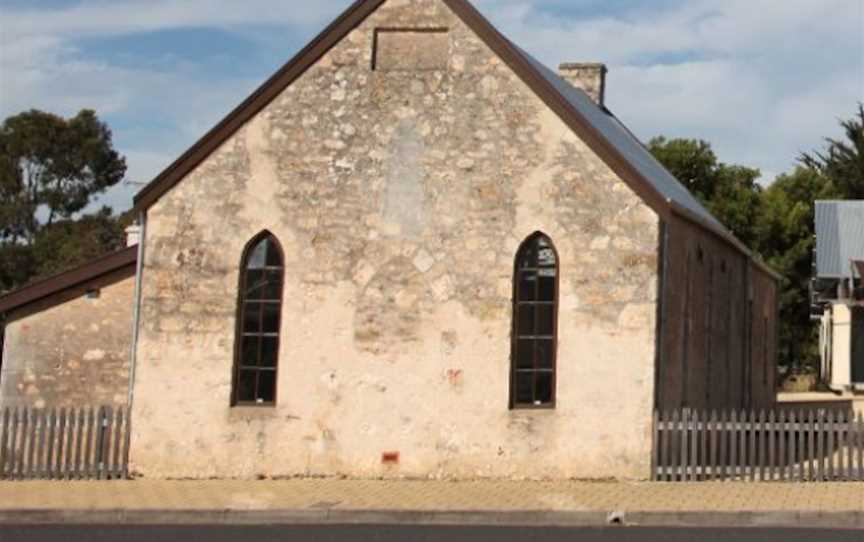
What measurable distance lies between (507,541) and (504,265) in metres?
5.62

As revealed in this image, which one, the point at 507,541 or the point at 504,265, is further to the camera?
the point at 504,265

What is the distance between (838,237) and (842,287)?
12.4 ft

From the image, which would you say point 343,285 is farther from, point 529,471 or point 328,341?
point 529,471

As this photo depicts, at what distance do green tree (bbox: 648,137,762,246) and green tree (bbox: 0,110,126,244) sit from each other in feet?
96.0

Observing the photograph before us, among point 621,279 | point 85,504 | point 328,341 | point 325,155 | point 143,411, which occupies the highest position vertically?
point 325,155

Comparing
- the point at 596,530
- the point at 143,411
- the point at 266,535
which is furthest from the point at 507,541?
the point at 143,411

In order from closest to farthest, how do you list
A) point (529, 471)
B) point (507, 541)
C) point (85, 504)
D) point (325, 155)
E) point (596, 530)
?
point (507, 541) < point (596, 530) < point (85, 504) < point (529, 471) < point (325, 155)

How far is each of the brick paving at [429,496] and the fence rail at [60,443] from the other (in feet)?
1.43

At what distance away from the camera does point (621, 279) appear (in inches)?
642

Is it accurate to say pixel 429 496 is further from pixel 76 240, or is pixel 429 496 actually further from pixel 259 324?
pixel 76 240

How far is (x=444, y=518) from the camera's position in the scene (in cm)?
1349

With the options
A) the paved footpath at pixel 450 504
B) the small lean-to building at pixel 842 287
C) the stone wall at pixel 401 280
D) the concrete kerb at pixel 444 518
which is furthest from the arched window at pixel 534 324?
the small lean-to building at pixel 842 287

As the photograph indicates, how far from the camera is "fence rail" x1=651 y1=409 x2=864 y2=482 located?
15.6m

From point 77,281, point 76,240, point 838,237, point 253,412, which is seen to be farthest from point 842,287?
point 76,240
